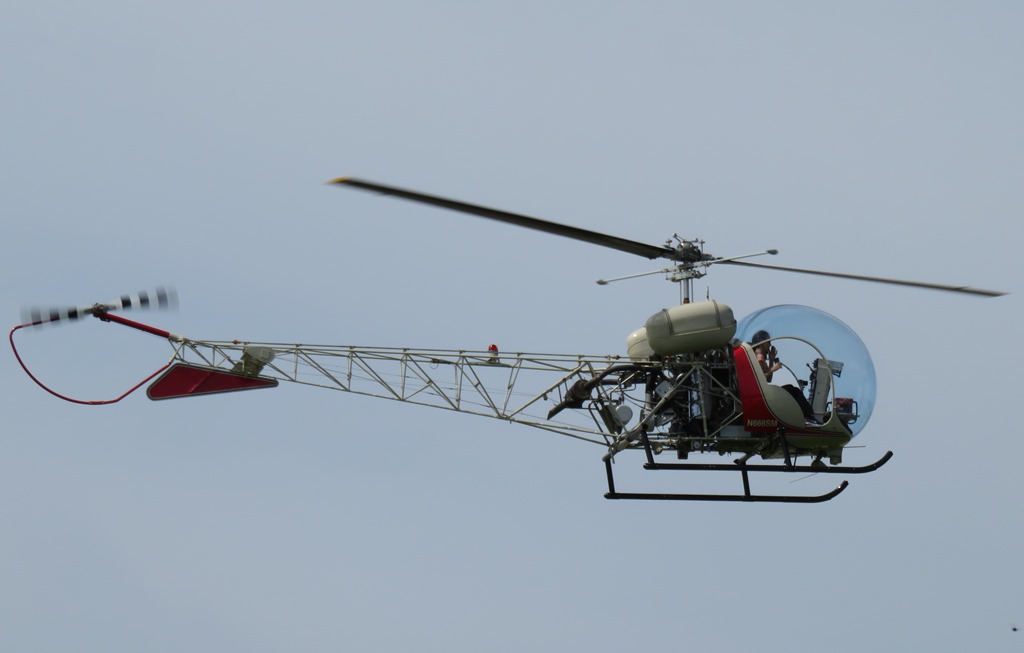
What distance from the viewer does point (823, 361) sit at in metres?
22.1

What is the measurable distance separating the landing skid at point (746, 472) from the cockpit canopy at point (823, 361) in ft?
2.16

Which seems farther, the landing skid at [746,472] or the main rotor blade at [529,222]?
the landing skid at [746,472]

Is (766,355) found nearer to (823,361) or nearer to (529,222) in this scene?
(823,361)

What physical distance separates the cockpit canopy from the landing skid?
659mm

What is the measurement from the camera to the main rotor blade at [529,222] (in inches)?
739

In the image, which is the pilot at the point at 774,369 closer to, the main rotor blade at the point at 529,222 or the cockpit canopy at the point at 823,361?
the cockpit canopy at the point at 823,361

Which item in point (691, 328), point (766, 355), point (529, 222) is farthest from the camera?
point (766, 355)

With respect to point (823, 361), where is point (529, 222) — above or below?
above

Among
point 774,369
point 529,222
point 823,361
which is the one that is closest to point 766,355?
point 774,369

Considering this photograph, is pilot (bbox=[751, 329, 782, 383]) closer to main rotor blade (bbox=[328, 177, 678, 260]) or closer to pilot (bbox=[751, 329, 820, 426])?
pilot (bbox=[751, 329, 820, 426])

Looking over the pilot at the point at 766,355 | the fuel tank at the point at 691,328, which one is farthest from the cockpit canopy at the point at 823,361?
the fuel tank at the point at 691,328

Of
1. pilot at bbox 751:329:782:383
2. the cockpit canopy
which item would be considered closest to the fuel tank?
pilot at bbox 751:329:782:383

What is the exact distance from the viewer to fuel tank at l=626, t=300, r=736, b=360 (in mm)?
22000

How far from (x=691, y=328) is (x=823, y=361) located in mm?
1957
